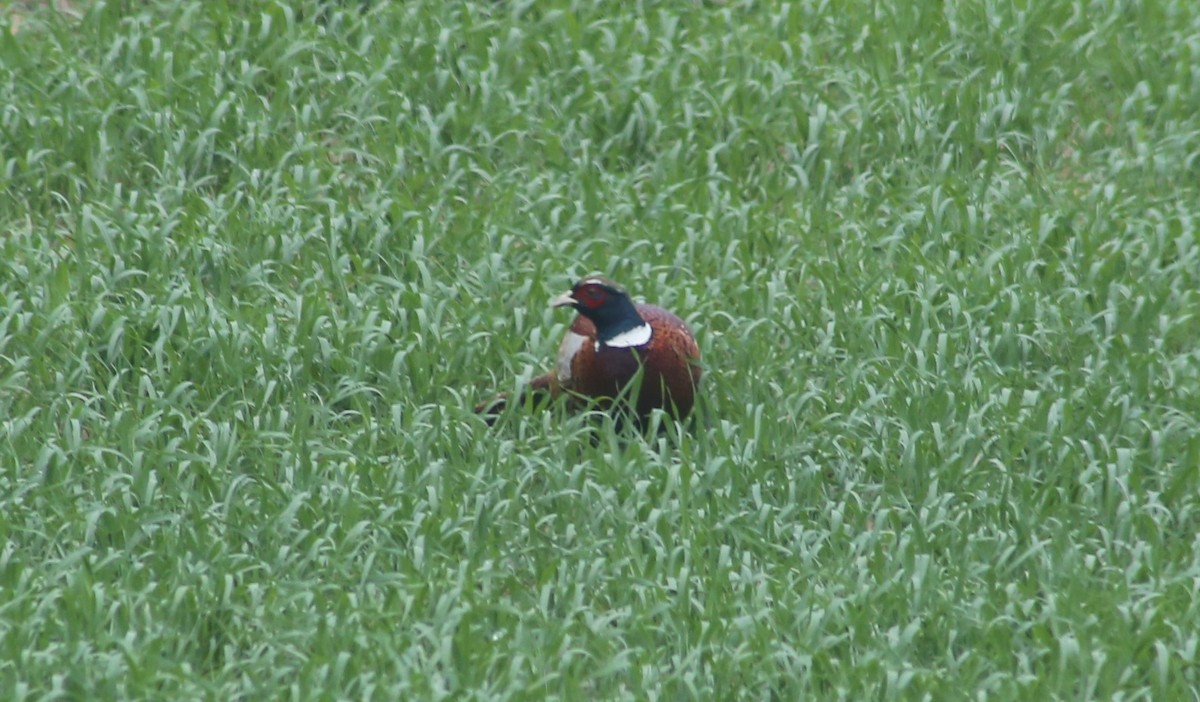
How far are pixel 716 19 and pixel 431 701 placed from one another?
14.6 feet

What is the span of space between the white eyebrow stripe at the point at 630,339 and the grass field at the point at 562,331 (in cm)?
29

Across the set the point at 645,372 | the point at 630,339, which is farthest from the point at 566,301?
the point at 645,372

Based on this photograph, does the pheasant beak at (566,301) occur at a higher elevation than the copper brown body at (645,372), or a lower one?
higher

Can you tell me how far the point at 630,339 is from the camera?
5730 millimetres

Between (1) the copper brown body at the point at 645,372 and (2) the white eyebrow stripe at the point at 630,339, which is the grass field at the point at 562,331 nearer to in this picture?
(1) the copper brown body at the point at 645,372

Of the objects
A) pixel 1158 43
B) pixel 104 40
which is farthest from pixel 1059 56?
pixel 104 40

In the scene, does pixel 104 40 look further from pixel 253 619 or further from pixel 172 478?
pixel 253 619

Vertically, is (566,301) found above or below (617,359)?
above

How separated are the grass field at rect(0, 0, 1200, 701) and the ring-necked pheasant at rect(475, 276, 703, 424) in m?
0.15

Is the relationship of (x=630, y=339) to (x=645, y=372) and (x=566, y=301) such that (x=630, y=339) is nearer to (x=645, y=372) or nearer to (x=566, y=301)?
(x=645, y=372)

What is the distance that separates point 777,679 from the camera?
457 cm

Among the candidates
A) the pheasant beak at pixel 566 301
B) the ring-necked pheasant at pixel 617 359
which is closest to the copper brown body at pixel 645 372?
the ring-necked pheasant at pixel 617 359

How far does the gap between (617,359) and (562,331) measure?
533mm

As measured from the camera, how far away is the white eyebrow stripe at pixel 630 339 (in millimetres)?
5719
